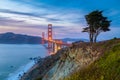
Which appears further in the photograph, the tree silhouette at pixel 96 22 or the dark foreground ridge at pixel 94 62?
the tree silhouette at pixel 96 22

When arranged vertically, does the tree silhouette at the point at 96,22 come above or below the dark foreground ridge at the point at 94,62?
above

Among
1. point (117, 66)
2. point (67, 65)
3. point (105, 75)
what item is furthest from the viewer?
point (67, 65)

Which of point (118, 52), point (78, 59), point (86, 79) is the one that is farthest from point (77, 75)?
point (78, 59)

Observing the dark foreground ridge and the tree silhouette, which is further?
the tree silhouette

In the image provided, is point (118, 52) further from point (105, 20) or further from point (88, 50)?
point (105, 20)

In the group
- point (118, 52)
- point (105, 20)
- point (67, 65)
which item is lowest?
point (67, 65)

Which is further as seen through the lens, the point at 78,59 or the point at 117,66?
the point at 78,59

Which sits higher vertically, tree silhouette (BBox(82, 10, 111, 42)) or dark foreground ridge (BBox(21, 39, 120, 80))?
tree silhouette (BBox(82, 10, 111, 42))

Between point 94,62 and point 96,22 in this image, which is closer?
point 94,62

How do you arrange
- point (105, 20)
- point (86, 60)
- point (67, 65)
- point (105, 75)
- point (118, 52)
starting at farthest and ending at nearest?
1. point (105, 20)
2. point (67, 65)
3. point (86, 60)
4. point (118, 52)
5. point (105, 75)

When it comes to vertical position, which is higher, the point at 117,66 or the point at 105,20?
the point at 105,20
